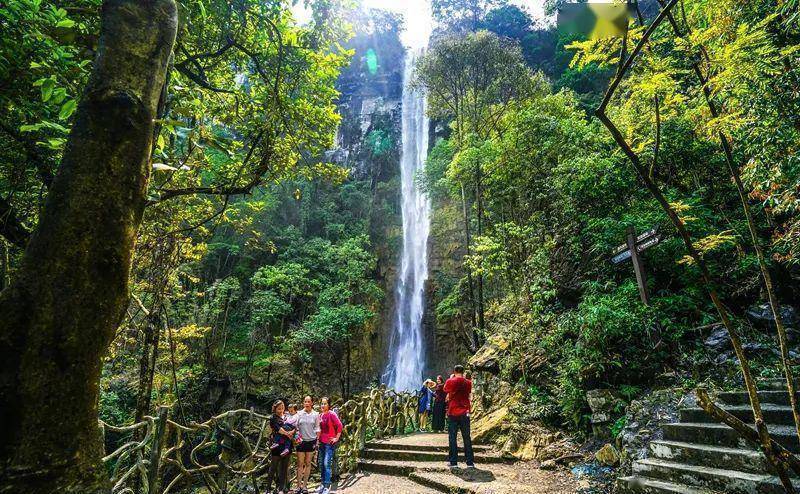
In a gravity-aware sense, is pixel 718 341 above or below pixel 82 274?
below

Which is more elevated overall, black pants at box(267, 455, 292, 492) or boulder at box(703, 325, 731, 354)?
boulder at box(703, 325, 731, 354)

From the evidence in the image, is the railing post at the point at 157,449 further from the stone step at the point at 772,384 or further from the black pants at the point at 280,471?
the stone step at the point at 772,384

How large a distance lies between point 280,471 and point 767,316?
762 centimetres

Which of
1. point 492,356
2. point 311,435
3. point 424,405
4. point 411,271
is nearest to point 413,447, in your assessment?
point 311,435

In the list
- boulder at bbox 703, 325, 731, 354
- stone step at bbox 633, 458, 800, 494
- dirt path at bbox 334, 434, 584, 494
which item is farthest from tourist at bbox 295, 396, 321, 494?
boulder at bbox 703, 325, 731, 354

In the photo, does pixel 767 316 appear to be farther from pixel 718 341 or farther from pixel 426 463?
pixel 426 463

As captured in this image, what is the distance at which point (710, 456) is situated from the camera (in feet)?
12.6

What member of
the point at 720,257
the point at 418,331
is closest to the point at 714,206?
the point at 720,257

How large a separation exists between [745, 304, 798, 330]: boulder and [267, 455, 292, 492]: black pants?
739 centimetres

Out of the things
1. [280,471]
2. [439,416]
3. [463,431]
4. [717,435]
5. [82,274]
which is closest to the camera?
[82,274]

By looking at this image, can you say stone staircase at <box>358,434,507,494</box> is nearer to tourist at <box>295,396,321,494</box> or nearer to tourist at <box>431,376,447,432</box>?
tourist at <box>431,376,447,432</box>

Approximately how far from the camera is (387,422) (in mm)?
9750

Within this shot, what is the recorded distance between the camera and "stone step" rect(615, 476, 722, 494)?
142 inches

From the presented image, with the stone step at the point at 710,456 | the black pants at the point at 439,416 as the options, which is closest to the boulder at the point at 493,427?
the black pants at the point at 439,416
